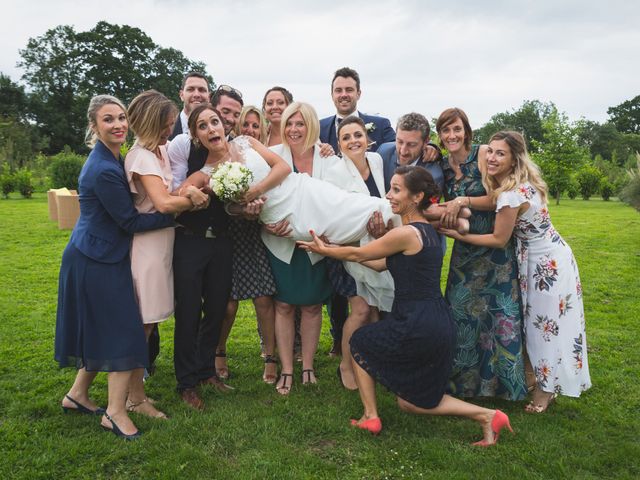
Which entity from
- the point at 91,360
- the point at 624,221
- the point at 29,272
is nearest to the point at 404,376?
the point at 91,360

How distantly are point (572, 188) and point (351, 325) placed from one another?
33704 millimetres

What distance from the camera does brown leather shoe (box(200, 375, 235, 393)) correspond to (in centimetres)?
512

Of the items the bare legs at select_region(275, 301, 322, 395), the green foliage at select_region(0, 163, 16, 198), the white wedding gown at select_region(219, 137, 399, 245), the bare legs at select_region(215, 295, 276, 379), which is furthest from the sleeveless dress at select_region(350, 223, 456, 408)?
the green foliage at select_region(0, 163, 16, 198)

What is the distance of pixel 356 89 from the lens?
6250 millimetres

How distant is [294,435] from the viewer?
13.9 feet

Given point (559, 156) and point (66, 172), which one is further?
point (559, 156)

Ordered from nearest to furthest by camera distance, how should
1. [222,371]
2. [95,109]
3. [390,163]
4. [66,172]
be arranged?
[95,109] < [390,163] < [222,371] < [66,172]

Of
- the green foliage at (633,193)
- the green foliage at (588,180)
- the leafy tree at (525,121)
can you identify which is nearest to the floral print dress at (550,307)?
the green foliage at (633,193)

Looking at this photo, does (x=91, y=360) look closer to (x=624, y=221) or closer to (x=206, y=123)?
(x=206, y=123)

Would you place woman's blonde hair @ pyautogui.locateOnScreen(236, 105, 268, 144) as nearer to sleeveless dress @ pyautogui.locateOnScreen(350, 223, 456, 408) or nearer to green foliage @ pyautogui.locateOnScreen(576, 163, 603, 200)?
sleeveless dress @ pyautogui.locateOnScreen(350, 223, 456, 408)

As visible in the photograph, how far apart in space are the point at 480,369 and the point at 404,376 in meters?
1.16

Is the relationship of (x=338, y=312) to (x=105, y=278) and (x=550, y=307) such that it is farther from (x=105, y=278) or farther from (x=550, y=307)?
(x=105, y=278)

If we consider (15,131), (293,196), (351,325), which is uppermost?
(15,131)

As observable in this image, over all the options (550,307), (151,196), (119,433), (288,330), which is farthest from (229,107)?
(550,307)
